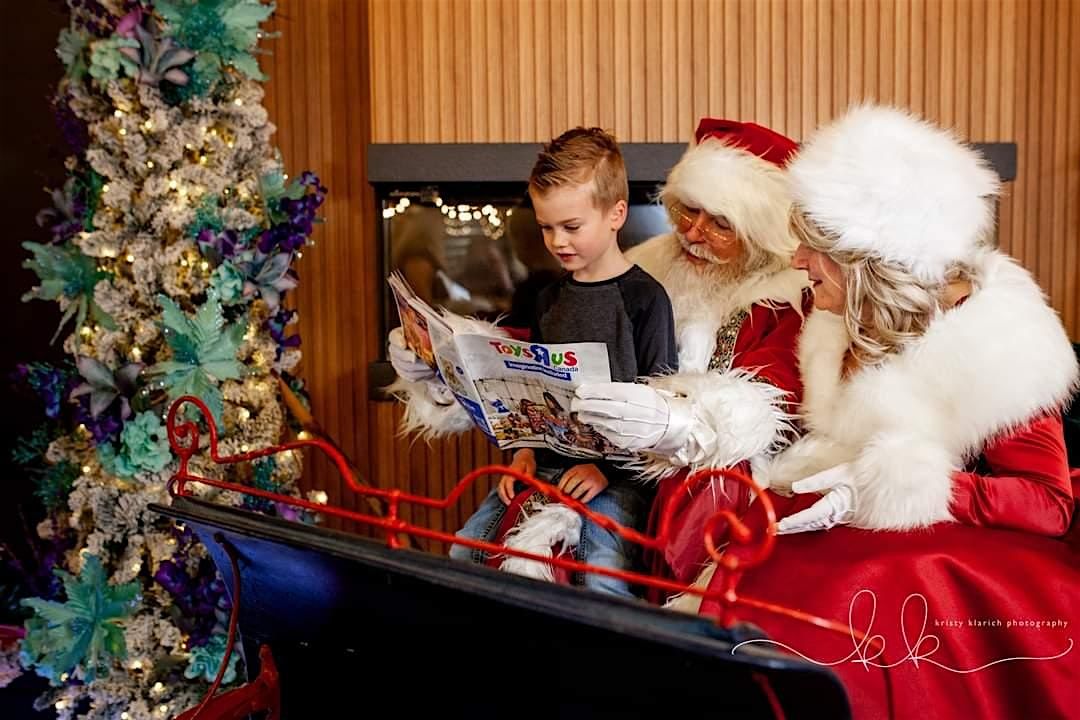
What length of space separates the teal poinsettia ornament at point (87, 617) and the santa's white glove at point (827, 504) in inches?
62.7

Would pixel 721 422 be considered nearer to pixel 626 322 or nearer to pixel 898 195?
pixel 626 322

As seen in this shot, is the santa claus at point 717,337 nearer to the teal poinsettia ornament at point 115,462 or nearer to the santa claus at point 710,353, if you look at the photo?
the santa claus at point 710,353

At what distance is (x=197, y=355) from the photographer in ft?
7.26

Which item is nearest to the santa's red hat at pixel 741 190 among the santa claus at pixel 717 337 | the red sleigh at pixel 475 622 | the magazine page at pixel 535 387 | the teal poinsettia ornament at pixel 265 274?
the santa claus at pixel 717 337

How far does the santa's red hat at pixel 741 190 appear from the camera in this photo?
1875 millimetres

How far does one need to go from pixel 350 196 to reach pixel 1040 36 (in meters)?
2.41

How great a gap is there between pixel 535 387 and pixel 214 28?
1338 mm

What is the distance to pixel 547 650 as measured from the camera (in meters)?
1.01

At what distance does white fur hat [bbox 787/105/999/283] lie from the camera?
58.0 inches

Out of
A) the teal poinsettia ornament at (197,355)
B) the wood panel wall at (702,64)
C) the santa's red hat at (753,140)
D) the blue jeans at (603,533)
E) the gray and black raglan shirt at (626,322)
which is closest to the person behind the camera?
the blue jeans at (603,533)

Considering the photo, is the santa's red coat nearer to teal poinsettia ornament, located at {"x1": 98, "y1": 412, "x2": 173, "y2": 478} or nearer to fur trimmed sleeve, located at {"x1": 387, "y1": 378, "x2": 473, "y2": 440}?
fur trimmed sleeve, located at {"x1": 387, "y1": 378, "x2": 473, "y2": 440}

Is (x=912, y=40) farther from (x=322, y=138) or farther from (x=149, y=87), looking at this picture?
(x=149, y=87)

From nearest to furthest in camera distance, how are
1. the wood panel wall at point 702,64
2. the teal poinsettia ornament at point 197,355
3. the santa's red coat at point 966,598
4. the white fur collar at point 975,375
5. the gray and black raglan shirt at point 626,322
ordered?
the santa's red coat at point 966,598 → the white fur collar at point 975,375 → the gray and black raglan shirt at point 626,322 → the teal poinsettia ornament at point 197,355 → the wood panel wall at point 702,64

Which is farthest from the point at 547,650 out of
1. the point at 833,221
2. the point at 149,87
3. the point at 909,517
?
the point at 149,87
